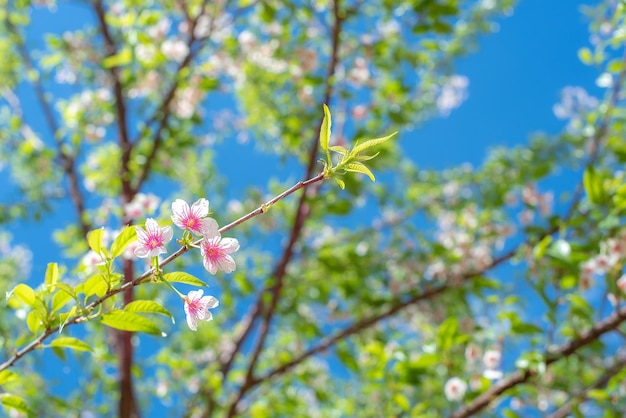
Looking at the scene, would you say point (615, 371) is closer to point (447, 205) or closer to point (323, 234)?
point (447, 205)

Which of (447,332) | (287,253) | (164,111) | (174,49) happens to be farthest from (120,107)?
(447,332)

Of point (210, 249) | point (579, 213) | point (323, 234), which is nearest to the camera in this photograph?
point (210, 249)

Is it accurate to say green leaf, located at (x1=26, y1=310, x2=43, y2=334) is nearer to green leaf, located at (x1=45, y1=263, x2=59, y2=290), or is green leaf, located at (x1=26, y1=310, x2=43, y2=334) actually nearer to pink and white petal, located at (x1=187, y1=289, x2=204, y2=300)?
green leaf, located at (x1=45, y1=263, x2=59, y2=290)

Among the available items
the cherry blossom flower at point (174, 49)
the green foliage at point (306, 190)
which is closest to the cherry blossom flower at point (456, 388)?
the green foliage at point (306, 190)

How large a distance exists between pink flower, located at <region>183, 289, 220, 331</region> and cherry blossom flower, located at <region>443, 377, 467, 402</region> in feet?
4.21

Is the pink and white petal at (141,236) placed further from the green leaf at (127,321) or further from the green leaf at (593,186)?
the green leaf at (593,186)

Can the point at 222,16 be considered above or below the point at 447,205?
above

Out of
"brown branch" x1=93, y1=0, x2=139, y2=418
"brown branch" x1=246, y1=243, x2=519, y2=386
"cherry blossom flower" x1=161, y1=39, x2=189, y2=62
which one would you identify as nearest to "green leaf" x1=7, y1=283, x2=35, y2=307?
"brown branch" x1=93, y1=0, x2=139, y2=418

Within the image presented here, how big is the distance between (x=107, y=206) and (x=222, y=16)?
1028 millimetres

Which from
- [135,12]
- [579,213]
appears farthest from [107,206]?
[579,213]

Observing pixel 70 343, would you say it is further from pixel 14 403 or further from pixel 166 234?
pixel 166 234

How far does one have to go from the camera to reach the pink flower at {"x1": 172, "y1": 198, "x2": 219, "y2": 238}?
763 millimetres

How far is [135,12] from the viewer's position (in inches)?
102

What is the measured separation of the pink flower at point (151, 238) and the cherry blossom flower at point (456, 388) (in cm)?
138
